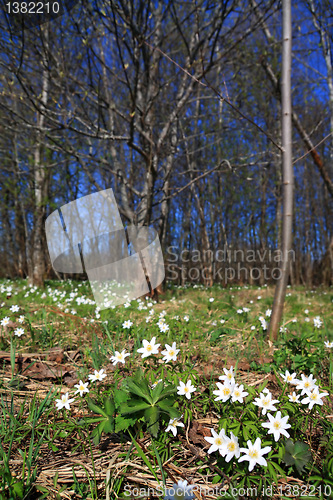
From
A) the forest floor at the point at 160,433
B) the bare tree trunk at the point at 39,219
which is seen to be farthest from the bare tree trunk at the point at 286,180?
the bare tree trunk at the point at 39,219

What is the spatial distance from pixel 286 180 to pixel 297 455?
1.92 metres

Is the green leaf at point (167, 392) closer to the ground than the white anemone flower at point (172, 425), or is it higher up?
higher up

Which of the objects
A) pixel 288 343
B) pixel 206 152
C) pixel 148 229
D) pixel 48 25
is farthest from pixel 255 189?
pixel 288 343

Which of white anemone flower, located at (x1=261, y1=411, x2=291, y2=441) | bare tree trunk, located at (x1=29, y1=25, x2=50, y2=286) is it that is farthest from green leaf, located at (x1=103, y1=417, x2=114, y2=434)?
bare tree trunk, located at (x1=29, y1=25, x2=50, y2=286)

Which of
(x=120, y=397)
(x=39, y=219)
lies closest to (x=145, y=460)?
(x=120, y=397)

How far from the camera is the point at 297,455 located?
0.91 m

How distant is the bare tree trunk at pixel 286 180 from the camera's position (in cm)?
216

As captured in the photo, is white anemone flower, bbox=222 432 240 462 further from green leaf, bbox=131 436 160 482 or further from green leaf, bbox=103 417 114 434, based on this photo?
green leaf, bbox=103 417 114 434

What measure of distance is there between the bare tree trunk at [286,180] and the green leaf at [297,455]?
4.12ft

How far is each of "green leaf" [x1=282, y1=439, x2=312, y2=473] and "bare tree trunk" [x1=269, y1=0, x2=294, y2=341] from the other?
1257 millimetres

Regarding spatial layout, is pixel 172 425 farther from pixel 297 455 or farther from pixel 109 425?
pixel 297 455

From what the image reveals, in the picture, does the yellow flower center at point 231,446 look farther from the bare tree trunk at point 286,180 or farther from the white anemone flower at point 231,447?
the bare tree trunk at point 286,180

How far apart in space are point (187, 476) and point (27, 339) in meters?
1.65

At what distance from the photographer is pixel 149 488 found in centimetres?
89
